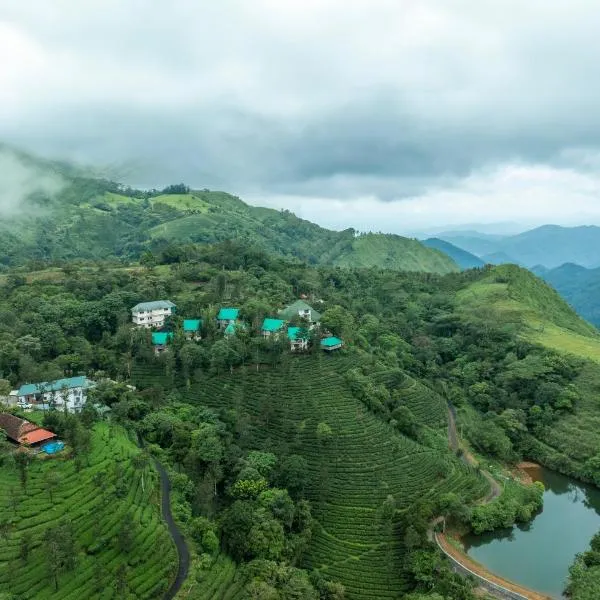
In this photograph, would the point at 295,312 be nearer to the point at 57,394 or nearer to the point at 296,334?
the point at 296,334

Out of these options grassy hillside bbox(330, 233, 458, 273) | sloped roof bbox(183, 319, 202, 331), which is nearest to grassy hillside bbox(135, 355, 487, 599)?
sloped roof bbox(183, 319, 202, 331)

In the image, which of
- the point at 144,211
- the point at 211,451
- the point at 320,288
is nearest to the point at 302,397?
the point at 211,451

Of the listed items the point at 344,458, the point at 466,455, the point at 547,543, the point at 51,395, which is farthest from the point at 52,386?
the point at 547,543

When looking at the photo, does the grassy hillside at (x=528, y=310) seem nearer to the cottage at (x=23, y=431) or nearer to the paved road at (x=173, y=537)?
the paved road at (x=173, y=537)

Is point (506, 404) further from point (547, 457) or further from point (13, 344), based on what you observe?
point (13, 344)

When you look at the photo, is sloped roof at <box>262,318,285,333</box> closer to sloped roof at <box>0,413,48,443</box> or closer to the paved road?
the paved road
